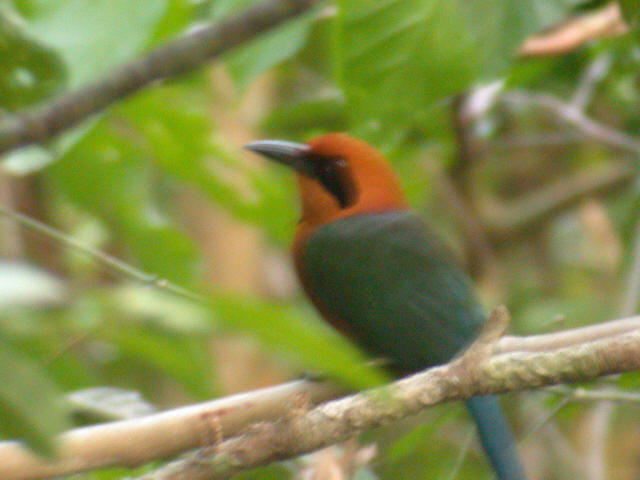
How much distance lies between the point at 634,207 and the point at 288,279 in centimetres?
257

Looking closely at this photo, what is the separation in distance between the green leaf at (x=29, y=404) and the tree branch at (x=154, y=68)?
1.21 feet

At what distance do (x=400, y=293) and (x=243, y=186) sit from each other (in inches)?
74.0

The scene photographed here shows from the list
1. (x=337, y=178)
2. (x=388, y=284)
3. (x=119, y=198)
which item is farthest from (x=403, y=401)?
(x=337, y=178)

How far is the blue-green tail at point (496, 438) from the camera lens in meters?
1.87

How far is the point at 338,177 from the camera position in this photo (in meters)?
2.70

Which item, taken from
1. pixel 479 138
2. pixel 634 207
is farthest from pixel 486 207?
pixel 634 207

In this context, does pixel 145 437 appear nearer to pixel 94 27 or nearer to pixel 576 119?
pixel 94 27

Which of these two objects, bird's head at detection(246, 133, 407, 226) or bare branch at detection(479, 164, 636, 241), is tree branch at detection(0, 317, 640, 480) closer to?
bird's head at detection(246, 133, 407, 226)

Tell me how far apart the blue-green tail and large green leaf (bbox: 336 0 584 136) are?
0.54 metres

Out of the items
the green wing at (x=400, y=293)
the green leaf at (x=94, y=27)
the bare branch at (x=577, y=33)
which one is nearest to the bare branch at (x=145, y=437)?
the green leaf at (x=94, y=27)

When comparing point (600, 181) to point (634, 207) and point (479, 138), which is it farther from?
point (634, 207)

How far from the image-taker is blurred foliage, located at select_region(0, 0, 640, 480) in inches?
26.2

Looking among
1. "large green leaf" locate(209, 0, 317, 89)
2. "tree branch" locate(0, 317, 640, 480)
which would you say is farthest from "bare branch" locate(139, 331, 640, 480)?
"large green leaf" locate(209, 0, 317, 89)

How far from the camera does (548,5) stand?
224 cm
